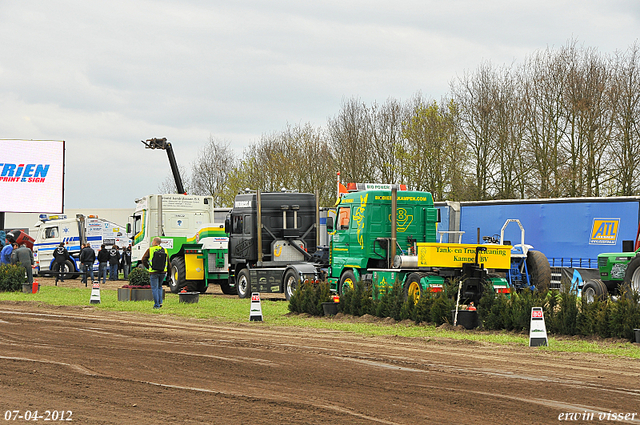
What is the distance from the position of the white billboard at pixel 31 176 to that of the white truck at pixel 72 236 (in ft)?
3.76

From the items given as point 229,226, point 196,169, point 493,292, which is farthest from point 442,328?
point 196,169

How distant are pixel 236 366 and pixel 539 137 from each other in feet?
99.6

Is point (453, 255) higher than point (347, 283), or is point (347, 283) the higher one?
point (453, 255)

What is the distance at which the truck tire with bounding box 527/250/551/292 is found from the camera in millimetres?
17484

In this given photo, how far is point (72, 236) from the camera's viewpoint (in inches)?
1428

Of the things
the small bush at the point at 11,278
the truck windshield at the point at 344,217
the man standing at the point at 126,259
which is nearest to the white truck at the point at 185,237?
the small bush at the point at 11,278

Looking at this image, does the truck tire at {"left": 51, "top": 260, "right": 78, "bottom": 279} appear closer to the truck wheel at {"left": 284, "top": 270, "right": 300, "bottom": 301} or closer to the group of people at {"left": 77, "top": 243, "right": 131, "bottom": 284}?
the group of people at {"left": 77, "top": 243, "right": 131, "bottom": 284}

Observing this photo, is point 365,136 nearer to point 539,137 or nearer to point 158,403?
point 539,137

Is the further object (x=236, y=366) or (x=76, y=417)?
(x=236, y=366)

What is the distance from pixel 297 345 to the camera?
1250cm

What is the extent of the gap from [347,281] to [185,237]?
967 centimetres

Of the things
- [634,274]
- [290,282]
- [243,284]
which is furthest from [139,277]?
[634,274]

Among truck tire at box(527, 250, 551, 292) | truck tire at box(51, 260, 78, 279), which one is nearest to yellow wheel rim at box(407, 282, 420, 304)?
truck tire at box(527, 250, 551, 292)

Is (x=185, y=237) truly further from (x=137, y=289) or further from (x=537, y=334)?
(x=537, y=334)
